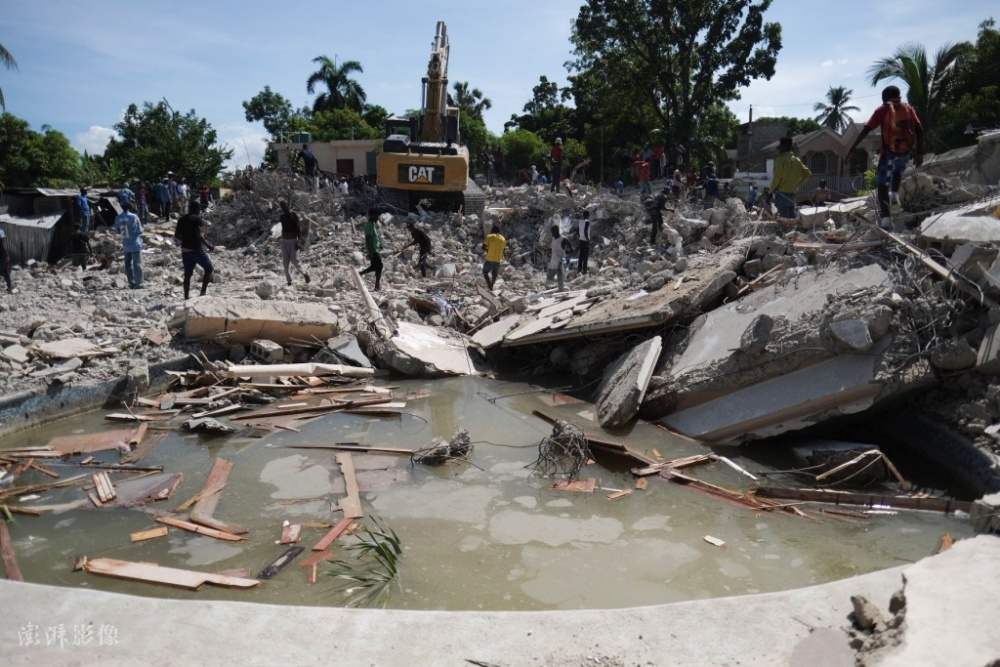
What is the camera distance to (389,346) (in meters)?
9.40

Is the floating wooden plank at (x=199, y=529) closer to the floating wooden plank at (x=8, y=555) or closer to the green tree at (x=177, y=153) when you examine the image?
the floating wooden plank at (x=8, y=555)

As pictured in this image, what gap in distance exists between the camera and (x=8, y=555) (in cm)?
459

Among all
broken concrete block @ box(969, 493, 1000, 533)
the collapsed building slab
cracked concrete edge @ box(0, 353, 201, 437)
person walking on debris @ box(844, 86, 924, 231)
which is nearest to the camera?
broken concrete block @ box(969, 493, 1000, 533)

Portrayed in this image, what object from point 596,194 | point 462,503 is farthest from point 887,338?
point 596,194

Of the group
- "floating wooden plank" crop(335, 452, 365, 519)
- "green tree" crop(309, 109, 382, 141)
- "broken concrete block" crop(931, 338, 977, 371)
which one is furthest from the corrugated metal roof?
"green tree" crop(309, 109, 382, 141)

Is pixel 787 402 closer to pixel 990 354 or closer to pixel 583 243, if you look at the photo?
pixel 990 354

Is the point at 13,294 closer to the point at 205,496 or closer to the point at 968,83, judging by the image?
the point at 205,496

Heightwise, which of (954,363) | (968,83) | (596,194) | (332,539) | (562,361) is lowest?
(332,539)

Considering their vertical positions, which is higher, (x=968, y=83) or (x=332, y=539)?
(x=968, y=83)

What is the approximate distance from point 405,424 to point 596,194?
39.0ft

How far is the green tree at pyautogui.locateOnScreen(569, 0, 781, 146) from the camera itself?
27234mm

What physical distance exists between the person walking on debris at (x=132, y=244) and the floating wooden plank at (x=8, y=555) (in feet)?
24.6

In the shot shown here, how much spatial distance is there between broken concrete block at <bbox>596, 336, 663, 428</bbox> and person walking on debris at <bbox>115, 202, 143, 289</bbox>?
26.8 ft

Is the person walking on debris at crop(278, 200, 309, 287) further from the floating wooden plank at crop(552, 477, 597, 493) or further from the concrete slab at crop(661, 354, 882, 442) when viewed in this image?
the floating wooden plank at crop(552, 477, 597, 493)
